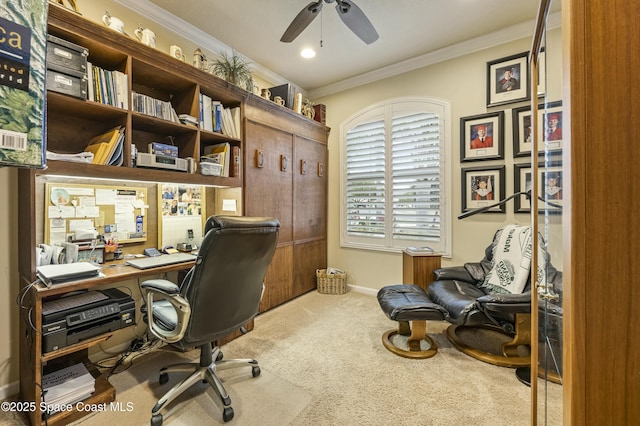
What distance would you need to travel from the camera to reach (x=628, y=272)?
0.49 metres

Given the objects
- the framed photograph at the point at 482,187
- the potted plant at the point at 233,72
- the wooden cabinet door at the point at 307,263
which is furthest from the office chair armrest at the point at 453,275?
the potted plant at the point at 233,72

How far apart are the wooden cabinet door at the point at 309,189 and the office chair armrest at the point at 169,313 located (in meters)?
1.93

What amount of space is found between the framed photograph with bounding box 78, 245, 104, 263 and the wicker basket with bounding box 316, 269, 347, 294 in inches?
93.9

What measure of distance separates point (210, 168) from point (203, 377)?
5.15 ft

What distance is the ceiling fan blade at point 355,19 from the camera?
1.89m

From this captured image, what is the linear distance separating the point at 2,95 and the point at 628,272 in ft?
5.20

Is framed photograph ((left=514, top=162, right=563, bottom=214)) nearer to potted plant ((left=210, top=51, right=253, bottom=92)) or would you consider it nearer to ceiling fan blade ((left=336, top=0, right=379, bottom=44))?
ceiling fan blade ((left=336, top=0, right=379, bottom=44))

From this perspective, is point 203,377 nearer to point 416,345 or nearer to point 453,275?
point 416,345

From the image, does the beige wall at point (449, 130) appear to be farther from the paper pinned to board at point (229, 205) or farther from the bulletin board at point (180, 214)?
the bulletin board at point (180, 214)

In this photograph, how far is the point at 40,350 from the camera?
1450 millimetres

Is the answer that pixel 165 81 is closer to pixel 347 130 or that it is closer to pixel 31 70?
pixel 31 70

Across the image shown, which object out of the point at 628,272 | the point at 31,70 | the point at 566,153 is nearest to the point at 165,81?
the point at 31,70

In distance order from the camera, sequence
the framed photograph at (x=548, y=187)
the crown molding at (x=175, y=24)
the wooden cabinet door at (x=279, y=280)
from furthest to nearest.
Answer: the wooden cabinet door at (x=279, y=280) → the crown molding at (x=175, y=24) → the framed photograph at (x=548, y=187)

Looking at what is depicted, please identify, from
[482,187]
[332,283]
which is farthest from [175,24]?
[482,187]
